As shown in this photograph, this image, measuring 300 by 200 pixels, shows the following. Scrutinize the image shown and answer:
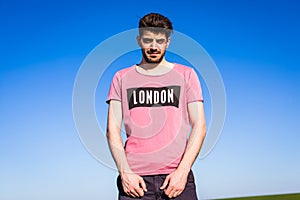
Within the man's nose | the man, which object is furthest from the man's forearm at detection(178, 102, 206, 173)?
the man's nose

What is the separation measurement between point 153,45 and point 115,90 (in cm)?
56

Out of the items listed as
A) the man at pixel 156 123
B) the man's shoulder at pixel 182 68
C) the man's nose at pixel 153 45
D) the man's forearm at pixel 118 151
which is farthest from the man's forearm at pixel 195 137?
the man's nose at pixel 153 45

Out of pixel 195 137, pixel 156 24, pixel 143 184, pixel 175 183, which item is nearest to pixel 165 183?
pixel 175 183

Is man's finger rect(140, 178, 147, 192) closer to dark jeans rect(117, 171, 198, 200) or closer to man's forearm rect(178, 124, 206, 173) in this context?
dark jeans rect(117, 171, 198, 200)

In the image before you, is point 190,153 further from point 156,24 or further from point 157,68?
point 156,24

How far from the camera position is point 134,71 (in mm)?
4430

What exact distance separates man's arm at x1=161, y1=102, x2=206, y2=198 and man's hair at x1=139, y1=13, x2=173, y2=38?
0.70 m

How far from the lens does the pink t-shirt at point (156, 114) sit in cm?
417

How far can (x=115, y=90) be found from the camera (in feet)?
14.4

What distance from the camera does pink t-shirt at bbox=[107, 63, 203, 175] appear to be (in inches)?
164

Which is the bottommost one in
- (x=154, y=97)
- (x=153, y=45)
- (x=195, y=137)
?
(x=195, y=137)

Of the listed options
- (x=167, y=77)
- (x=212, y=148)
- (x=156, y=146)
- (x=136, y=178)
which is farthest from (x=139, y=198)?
(x=167, y=77)

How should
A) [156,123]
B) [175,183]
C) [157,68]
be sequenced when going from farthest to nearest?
1. [157,68]
2. [156,123]
3. [175,183]

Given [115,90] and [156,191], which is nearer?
[156,191]
